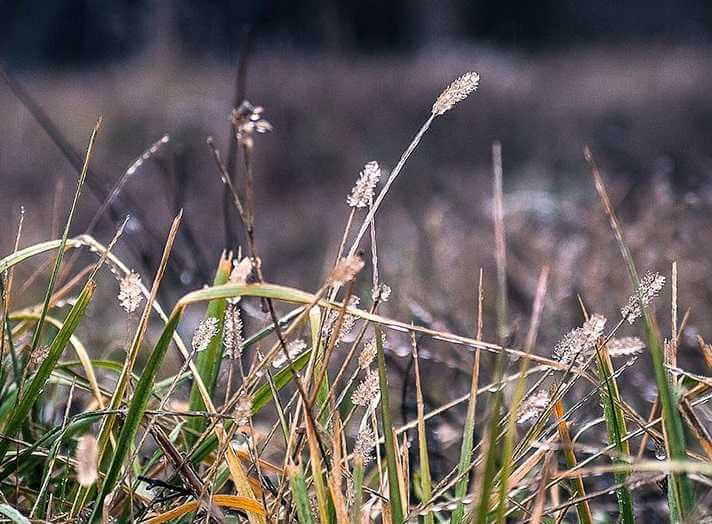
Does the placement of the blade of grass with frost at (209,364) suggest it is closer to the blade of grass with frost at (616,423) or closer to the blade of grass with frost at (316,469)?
the blade of grass with frost at (316,469)

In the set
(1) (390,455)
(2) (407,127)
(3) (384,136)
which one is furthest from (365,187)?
(2) (407,127)

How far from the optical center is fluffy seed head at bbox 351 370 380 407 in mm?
641

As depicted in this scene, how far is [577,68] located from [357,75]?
8.09ft

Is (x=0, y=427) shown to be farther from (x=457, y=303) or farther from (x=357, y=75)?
(x=357, y=75)

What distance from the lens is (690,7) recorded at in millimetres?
11727

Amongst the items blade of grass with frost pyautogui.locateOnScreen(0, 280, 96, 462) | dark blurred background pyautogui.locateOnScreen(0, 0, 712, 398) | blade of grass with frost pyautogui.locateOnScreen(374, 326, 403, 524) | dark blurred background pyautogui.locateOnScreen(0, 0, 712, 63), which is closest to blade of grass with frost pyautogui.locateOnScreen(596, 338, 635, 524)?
blade of grass with frost pyautogui.locateOnScreen(374, 326, 403, 524)

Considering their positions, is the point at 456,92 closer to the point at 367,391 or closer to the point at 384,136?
the point at 367,391

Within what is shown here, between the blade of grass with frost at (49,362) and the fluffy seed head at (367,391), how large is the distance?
232 mm

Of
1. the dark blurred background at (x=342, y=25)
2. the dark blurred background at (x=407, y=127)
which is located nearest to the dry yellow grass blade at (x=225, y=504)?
the dark blurred background at (x=407, y=127)

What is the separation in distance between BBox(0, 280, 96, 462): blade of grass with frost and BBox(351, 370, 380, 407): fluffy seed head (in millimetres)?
232

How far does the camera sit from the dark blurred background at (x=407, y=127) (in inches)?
96.2

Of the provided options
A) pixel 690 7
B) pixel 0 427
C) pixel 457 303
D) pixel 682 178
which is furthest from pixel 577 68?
pixel 0 427

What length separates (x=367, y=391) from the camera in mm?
654

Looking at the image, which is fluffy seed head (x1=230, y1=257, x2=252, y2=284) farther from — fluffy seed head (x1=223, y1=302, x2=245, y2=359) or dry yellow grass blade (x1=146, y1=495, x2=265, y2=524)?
dry yellow grass blade (x1=146, y1=495, x2=265, y2=524)
